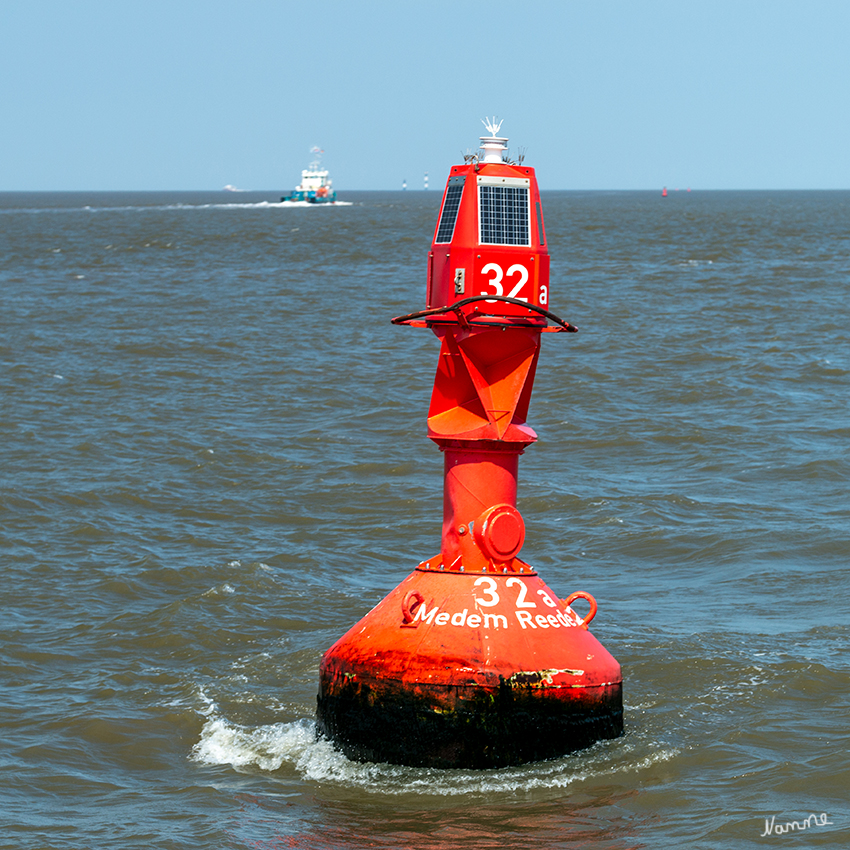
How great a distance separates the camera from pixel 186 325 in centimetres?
3709

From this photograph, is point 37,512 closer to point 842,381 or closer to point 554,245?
point 842,381

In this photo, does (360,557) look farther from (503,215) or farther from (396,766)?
(503,215)

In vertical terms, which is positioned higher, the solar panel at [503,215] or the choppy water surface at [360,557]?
the solar panel at [503,215]

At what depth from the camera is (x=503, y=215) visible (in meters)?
10.9

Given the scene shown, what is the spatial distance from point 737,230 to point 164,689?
70.9 metres

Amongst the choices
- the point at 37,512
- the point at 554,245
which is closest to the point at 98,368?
the point at 37,512

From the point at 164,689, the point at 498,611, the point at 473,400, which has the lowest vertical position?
the point at 164,689

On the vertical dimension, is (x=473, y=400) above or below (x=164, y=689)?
above

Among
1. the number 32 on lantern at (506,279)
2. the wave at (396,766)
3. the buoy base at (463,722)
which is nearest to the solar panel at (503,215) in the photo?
the number 32 on lantern at (506,279)

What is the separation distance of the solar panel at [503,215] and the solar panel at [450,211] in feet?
0.75

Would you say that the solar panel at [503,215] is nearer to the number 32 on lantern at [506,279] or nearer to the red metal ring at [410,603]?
the number 32 on lantern at [506,279]

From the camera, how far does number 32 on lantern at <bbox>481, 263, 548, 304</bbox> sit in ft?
35.6

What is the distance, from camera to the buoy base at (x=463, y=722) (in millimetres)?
10281

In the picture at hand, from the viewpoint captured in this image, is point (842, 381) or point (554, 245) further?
point (554, 245)
